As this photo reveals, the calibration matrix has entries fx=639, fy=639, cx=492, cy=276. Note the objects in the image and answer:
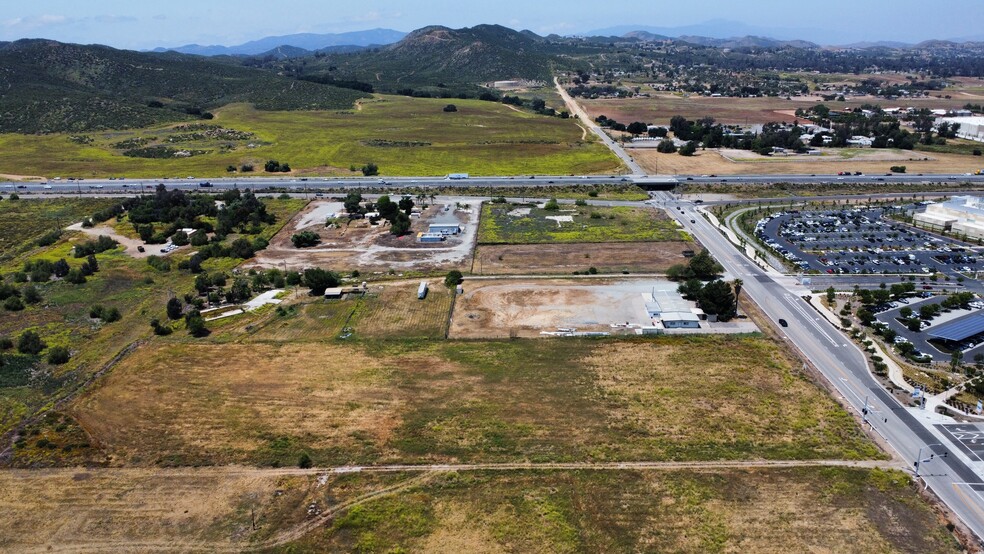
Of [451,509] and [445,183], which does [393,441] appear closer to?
[451,509]

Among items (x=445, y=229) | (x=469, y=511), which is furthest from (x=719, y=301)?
(x=445, y=229)

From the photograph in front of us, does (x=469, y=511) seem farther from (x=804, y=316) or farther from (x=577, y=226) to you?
(x=577, y=226)

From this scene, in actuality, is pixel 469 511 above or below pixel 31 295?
below

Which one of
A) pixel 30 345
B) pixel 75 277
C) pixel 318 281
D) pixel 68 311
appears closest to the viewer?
pixel 30 345

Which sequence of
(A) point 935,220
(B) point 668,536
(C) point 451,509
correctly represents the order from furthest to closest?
1. (A) point 935,220
2. (C) point 451,509
3. (B) point 668,536

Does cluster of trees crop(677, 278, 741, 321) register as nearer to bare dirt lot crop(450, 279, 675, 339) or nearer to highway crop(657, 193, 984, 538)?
highway crop(657, 193, 984, 538)

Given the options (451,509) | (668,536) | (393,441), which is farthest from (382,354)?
(668,536)

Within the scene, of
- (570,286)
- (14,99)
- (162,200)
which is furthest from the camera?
(14,99)
